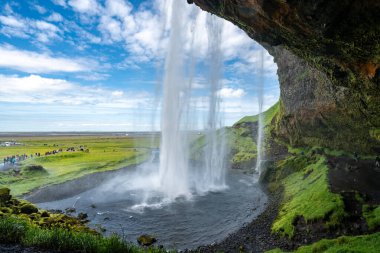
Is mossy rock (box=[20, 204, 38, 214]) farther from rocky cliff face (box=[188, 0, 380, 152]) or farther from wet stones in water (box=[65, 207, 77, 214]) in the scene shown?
rocky cliff face (box=[188, 0, 380, 152])

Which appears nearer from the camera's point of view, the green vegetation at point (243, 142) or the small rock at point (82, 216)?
the small rock at point (82, 216)

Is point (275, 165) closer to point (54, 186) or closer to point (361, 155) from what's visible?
point (361, 155)

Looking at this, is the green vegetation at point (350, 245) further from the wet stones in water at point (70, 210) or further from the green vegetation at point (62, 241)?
the wet stones in water at point (70, 210)

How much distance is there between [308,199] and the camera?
32500 millimetres

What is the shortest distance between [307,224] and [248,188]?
25558mm

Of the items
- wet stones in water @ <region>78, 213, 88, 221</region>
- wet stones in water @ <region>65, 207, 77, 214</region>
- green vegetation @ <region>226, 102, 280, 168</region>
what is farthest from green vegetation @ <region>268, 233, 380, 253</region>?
green vegetation @ <region>226, 102, 280, 168</region>

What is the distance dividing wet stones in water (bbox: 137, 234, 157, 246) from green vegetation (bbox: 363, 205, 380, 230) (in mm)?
20076

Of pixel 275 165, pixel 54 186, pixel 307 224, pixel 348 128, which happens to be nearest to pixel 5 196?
pixel 54 186

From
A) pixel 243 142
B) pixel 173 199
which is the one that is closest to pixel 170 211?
pixel 173 199

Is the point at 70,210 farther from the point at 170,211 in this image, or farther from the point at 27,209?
the point at 170,211

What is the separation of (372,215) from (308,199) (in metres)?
9.09

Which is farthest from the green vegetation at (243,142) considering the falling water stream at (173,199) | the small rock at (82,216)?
the small rock at (82,216)

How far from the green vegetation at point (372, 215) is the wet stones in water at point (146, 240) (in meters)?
20.1

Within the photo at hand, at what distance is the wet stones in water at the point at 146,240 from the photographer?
28.1 m
